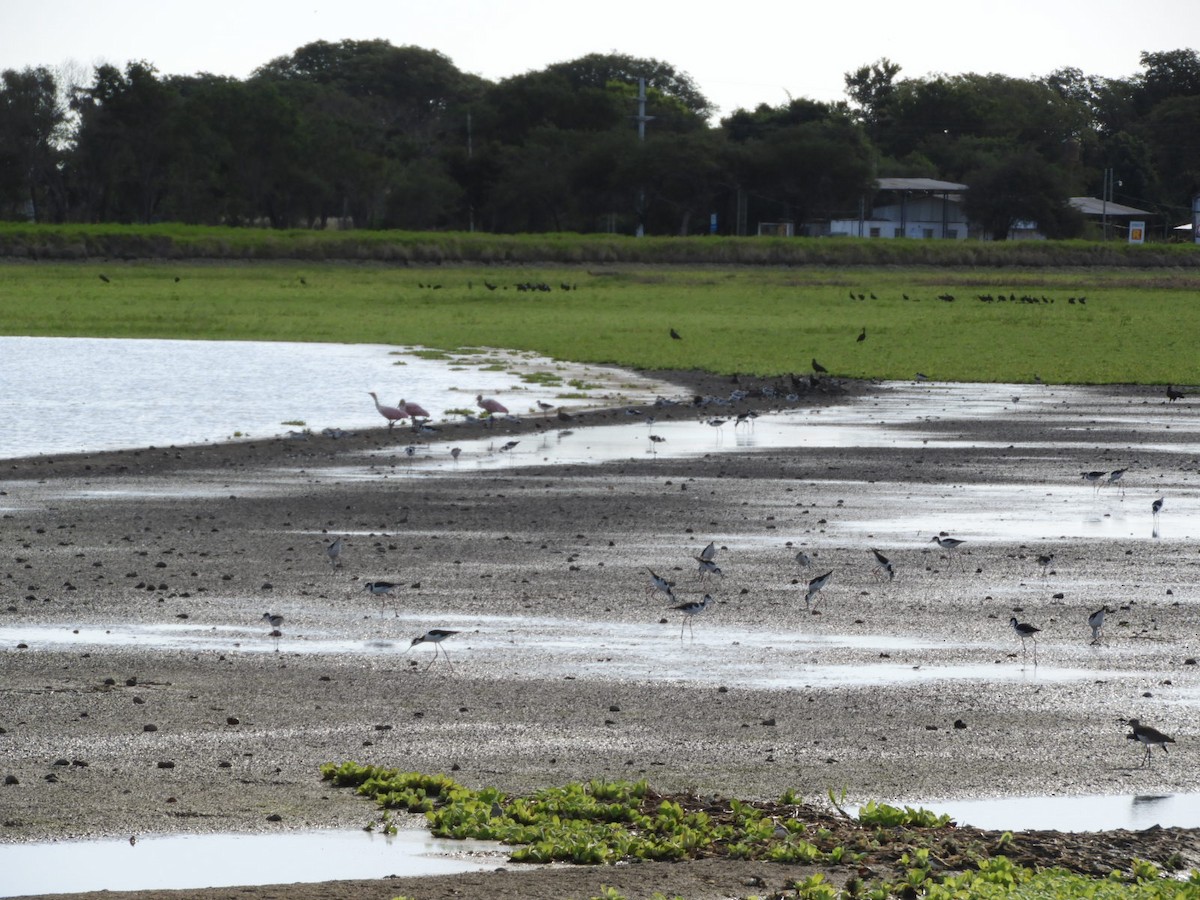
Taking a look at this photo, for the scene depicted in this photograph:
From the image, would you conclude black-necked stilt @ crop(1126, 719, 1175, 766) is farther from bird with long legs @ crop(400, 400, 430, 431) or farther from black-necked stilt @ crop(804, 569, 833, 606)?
bird with long legs @ crop(400, 400, 430, 431)

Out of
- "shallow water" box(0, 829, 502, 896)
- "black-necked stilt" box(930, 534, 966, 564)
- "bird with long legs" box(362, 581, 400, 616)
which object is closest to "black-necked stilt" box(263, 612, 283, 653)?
"bird with long legs" box(362, 581, 400, 616)

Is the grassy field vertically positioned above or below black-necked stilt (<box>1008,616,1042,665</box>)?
below

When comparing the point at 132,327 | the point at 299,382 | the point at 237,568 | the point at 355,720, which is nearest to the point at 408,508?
the point at 237,568

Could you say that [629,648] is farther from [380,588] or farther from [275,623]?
[275,623]

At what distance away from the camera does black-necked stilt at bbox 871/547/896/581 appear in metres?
13.0

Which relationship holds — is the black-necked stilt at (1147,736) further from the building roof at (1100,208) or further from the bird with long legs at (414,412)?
the building roof at (1100,208)

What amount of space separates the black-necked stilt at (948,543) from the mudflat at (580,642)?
0.38 ft

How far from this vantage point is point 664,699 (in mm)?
9820

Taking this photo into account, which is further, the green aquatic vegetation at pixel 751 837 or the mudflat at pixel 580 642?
the mudflat at pixel 580 642

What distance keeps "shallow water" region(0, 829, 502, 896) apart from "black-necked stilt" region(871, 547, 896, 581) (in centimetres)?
632

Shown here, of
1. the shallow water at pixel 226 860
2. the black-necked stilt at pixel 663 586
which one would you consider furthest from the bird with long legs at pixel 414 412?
the shallow water at pixel 226 860

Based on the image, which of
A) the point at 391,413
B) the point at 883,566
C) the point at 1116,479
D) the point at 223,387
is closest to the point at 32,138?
the point at 223,387

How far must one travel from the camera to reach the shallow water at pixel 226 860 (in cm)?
674

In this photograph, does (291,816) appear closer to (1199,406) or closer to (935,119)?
(1199,406)
